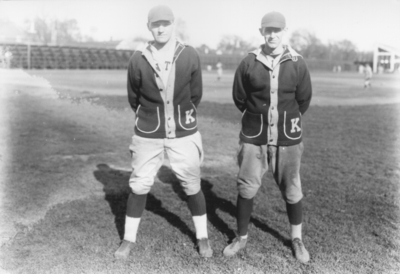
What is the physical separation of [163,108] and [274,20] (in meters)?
1.07

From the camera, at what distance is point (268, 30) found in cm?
319

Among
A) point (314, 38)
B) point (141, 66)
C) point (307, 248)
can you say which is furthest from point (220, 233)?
point (314, 38)

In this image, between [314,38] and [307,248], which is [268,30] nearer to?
[307,248]

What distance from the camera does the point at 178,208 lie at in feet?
15.1

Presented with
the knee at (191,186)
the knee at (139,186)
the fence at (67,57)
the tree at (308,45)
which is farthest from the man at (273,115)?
the tree at (308,45)

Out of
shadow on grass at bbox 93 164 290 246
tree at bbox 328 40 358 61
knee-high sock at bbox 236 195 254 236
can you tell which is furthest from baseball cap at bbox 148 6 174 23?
tree at bbox 328 40 358 61

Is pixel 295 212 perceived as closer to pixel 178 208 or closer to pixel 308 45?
pixel 178 208

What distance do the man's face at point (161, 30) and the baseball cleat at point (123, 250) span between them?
1.64 meters

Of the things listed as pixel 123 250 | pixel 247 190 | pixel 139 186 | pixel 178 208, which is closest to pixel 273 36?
pixel 247 190

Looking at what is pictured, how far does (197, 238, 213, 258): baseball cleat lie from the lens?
341 cm

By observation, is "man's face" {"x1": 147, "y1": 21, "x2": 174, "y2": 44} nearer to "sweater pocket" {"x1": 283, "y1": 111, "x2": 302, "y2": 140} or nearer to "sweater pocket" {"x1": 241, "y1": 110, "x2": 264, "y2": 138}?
"sweater pocket" {"x1": 241, "y1": 110, "x2": 264, "y2": 138}

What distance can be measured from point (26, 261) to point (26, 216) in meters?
1.08

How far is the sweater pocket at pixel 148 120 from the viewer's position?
3322mm

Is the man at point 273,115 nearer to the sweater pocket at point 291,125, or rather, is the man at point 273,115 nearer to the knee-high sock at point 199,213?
the sweater pocket at point 291,125
